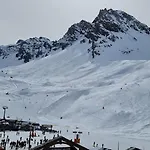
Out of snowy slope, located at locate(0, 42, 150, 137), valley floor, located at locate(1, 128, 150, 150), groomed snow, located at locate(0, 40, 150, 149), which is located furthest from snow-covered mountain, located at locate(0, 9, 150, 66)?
valley floor, located at locate(1, 128, 150, 150)

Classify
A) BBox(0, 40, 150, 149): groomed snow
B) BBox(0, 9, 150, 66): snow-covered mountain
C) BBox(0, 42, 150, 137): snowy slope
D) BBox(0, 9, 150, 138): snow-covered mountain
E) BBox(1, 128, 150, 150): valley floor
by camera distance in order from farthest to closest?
BBox(0, 9, 150, 66): snow-covered mountain
BBox(0, 9, 150, 138): snow-covered mountain
BBox(0, 42, 150, 137): snowy slope
BBox(0, 40, 150, 149): groomed snow
BBox(1, 128, 150, 150): valley floor

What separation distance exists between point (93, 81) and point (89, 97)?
1895 centimetres

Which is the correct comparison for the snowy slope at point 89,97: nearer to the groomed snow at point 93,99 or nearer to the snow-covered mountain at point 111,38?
the groomed snow at point 93,99

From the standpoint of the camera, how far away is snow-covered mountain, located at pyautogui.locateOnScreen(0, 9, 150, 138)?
240ft

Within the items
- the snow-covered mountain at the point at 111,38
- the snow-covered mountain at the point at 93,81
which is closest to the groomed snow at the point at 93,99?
the snow-covered mountain at the point at 93,81

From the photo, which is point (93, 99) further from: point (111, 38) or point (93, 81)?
point (111, 38)

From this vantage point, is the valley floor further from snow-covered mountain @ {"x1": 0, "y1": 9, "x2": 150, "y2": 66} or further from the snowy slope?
snow-covered mountain @ {"x1": 0, "y1": 9, "x2": 150, "y2": 66}

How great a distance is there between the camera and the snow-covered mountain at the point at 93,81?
240 ft

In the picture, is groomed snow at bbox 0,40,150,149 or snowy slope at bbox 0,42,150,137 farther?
snowy slope at bbox 0,42,150,137

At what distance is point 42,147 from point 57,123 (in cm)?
5344

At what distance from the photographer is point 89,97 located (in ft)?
287

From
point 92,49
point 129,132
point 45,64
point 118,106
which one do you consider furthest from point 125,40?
point 129,132

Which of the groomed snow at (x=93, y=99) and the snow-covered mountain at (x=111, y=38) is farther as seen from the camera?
the snow-covered mountain at (x=111, y=38)

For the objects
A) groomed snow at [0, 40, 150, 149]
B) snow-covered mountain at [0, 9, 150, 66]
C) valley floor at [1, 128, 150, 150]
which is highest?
snow-covered mountain at [0, 9, 150, 66]
